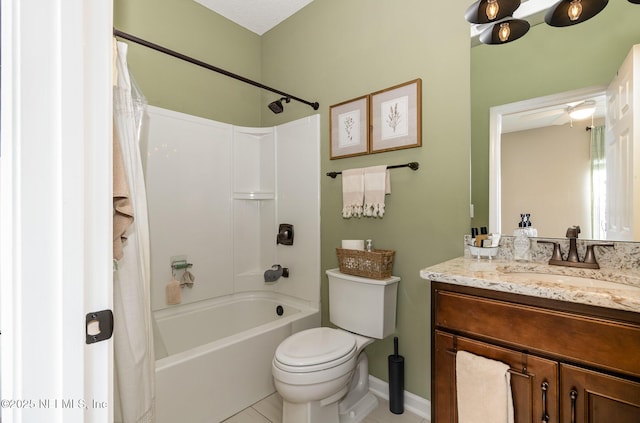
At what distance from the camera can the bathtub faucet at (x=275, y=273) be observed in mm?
2473

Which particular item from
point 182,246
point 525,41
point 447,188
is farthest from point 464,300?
point 182,246

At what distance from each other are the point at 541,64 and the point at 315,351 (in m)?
1.76

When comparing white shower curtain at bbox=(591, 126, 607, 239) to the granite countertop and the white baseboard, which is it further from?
the white baseboard

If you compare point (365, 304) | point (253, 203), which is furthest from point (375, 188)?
point (253, 203)

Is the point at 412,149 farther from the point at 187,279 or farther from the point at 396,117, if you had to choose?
the point at 187,279

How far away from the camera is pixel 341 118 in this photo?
2.13 meters

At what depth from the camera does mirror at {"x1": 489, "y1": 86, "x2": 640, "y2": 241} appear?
133cm

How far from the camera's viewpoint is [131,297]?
1.19 m

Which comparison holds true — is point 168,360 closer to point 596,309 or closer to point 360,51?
point 596,309

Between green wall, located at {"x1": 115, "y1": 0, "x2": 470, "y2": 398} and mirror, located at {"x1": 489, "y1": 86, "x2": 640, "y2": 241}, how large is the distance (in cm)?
16

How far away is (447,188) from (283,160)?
137cm

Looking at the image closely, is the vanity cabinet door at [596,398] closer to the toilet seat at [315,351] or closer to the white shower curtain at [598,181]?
the white shower curtain at [598,181]

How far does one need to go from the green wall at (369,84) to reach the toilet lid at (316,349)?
43 cm

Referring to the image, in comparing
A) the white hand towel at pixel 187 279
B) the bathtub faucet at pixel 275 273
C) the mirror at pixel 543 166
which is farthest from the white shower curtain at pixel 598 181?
the white hand towel at pixel 187 279
